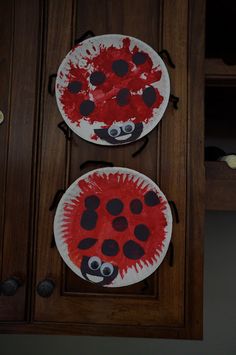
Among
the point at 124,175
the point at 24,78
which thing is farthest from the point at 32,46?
the point at 124,175

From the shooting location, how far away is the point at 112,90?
78 cm

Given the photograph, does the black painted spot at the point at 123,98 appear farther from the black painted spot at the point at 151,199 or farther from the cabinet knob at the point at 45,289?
the cabinet knob at the point at 45,289

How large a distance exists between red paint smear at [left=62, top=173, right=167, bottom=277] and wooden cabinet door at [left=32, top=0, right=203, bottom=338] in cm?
3

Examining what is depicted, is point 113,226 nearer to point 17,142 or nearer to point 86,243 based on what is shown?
point 86,243

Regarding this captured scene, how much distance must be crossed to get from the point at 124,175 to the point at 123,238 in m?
0.15

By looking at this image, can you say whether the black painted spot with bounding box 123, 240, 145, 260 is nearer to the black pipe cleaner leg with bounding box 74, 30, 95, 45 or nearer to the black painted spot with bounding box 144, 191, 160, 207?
the black painted spot with bounding box 144, 191, 160, 207

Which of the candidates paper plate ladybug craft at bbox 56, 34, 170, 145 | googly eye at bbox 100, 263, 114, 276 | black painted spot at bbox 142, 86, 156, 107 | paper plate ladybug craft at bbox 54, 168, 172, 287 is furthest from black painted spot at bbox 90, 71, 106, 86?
googly eye at bbox 100, 263, 114, 276

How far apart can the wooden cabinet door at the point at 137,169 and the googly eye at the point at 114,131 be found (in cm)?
3

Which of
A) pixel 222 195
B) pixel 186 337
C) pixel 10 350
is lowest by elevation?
pixel 10 350

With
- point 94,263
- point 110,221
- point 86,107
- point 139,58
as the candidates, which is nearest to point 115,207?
point 110,221

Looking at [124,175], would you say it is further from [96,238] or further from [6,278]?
[6,278]

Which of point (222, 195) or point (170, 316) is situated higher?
point (222, 195)

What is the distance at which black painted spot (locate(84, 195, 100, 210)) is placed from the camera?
0.76 meters

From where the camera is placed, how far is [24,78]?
2.59 feet
